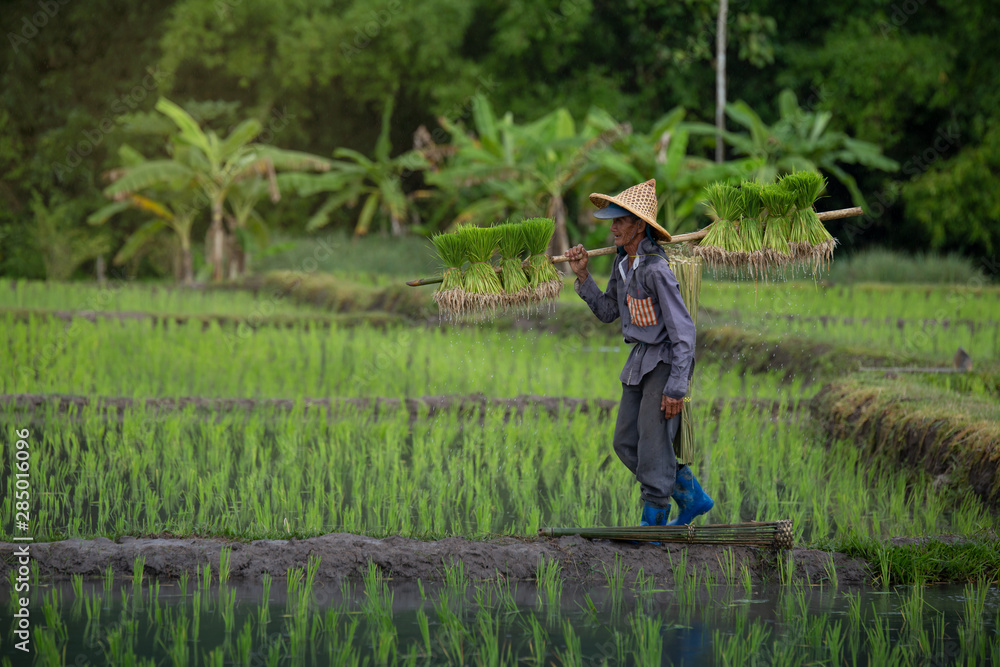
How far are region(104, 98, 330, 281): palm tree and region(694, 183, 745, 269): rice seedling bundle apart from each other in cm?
1048

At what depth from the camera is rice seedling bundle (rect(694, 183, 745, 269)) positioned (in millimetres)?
3617

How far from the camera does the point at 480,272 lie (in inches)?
144

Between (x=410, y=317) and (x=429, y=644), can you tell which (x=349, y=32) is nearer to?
(x=410, y=317)

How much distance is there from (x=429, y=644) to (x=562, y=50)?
17.0 meters

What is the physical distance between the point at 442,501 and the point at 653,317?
1249mm

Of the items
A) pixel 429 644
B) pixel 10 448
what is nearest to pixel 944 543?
pixel 429 644

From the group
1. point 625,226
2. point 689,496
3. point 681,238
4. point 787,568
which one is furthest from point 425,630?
point 681,238

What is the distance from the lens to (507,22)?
59.2ft

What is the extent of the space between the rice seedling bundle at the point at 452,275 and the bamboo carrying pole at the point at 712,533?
0.86 metres

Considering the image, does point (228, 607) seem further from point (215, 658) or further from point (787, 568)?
point (787, 568)

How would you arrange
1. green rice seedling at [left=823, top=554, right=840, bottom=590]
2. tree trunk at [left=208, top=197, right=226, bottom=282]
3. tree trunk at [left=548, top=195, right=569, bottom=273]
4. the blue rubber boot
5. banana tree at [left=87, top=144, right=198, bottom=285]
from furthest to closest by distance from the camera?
tree trunk at [left=208, top=197, right=226, bottom=282] → banana tree at [left=87, top=144, right=198, bottom=285] → tree trunk at [left=548, top=195, right=569, bottom=273] → the blue rubber boot → green rice seedling at [left=823, top=554, right=840, bottom=590]

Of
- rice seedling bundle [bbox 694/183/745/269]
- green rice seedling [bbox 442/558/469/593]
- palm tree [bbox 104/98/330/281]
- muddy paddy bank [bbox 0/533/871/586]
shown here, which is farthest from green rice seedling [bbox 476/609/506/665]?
palm tree [bbox 104/98/330/281]

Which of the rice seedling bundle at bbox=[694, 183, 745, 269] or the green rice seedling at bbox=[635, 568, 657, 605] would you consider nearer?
the green rice seedling at bbox=[635, 568, 657, 605]

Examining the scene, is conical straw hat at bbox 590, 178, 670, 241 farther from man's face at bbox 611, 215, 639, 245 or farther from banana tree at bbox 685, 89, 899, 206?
banana tree at bbox 685, 89, 899, 206
